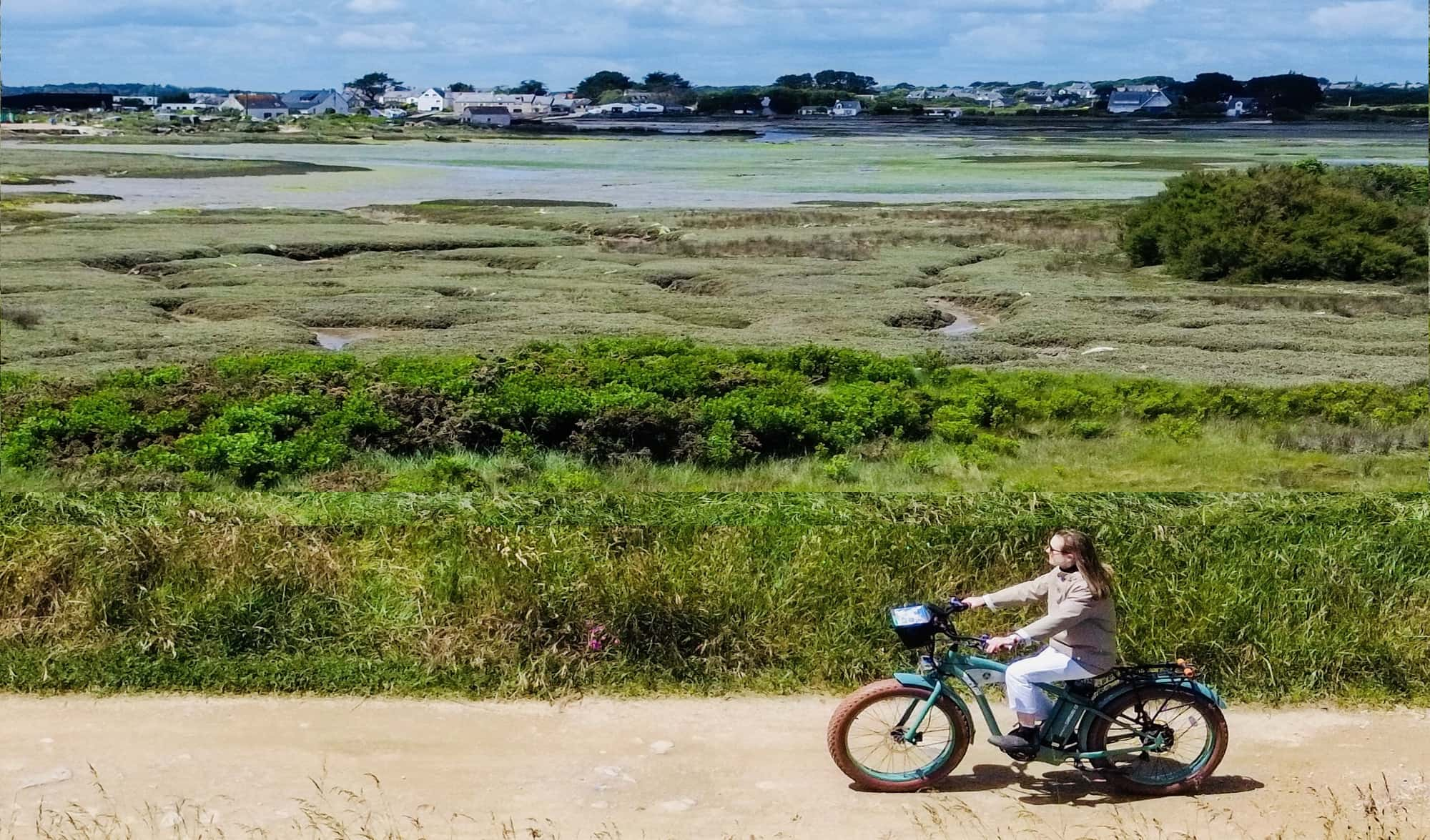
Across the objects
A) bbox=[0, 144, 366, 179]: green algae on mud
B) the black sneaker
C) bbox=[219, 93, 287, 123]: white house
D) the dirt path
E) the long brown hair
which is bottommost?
the dirt path

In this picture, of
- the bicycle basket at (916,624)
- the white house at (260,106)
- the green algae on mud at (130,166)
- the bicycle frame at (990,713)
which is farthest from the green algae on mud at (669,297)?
the white house at (260,106)

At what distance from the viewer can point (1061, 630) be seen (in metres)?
6.15

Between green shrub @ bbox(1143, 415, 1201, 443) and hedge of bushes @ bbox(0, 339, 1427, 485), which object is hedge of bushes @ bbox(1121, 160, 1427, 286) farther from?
green shrub @ bbox(1143, 415, 1201, 443)

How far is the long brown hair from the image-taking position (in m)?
6.07

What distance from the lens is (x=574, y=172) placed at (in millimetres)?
41875

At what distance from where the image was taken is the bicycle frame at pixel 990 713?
253 inches

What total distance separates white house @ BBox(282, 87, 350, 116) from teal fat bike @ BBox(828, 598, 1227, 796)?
42.4 metres

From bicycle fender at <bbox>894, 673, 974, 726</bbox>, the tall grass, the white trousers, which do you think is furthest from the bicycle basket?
the tall grass

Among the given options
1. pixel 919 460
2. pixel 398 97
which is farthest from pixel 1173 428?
pixel 398 97

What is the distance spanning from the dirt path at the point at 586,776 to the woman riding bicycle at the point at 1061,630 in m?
0.48

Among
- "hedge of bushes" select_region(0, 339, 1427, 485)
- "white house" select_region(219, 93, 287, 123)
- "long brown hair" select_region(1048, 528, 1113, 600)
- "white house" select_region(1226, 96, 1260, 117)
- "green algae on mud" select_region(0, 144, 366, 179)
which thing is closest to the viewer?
"long brown hair" select_region(1048, 528, 1113, 600)

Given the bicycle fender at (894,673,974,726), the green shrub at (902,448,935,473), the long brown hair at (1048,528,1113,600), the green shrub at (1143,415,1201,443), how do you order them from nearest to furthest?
the long brown hair at (1048,528,1113,600) < the bicycle fender at (894,673,974,726) < the green shrub at (902,448,935,473) < the green shrub at (1143,415,1201,443)

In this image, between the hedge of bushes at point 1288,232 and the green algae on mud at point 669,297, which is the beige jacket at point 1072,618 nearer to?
the green algae on mud at point 669,297

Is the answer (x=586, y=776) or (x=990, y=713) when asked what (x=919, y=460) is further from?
(x=586, y=776)
